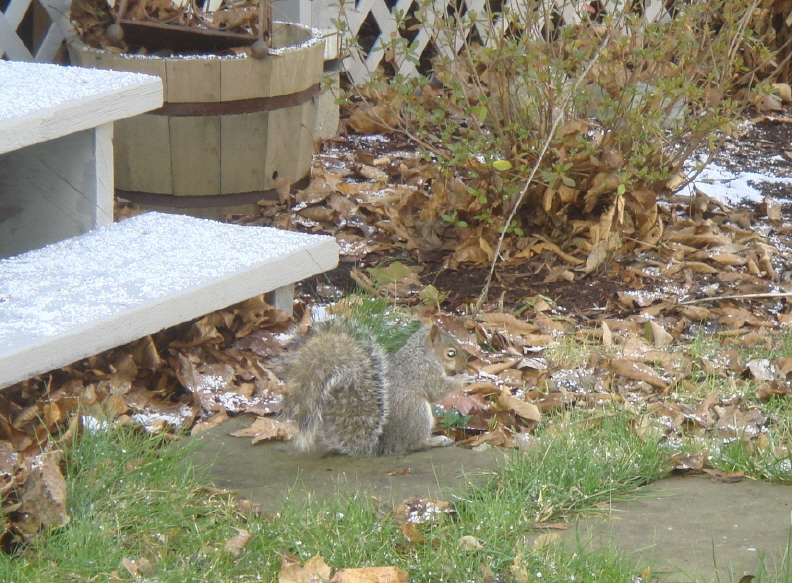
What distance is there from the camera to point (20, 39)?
4477 mm

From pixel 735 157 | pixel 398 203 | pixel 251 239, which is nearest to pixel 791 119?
pixel 735 157

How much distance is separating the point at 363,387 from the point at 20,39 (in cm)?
283

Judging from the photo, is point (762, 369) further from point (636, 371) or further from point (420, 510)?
point (420, 510)

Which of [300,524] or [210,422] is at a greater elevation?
[300,524]

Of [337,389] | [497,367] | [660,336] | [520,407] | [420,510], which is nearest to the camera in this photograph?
[420,510]

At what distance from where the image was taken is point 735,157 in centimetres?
544

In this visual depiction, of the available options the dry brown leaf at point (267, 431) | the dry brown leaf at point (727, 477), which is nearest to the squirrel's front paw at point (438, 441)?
the dry brown leaf at point (267, 431)

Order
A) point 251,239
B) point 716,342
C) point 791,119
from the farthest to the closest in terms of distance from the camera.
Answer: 1. point 791,119
2. point 716,342
3. point 251,239

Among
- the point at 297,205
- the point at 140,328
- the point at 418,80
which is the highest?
the point at 418,80

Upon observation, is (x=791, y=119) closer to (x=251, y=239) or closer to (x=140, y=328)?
(x=251, y=239)

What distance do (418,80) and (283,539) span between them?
2218 mm

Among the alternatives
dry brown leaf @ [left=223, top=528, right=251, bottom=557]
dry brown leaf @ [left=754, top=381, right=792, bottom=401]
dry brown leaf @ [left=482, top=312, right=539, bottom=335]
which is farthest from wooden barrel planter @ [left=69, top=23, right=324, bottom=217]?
dry brown leaf @ [left=223, top=528, right=251, bottom=557]

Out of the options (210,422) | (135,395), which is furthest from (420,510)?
(135,395)

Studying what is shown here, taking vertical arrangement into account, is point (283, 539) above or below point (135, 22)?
below
